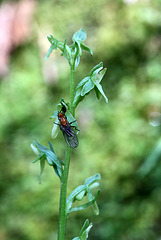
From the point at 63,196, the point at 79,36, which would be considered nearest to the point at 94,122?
the point at 79,36

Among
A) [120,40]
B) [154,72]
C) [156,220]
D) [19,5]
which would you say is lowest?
[156,220]

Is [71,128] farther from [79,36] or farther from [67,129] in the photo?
[79,36]

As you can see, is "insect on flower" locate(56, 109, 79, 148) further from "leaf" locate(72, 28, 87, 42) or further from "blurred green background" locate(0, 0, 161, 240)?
"blurred green background" locate(0, 0, 161, 240)

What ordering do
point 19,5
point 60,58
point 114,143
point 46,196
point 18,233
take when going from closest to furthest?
point 18,233 < point 46,196 < point 114,143 < point 60,58 < point 19,5

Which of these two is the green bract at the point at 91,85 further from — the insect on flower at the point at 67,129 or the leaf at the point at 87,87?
the insect on flower at the point at 67,129

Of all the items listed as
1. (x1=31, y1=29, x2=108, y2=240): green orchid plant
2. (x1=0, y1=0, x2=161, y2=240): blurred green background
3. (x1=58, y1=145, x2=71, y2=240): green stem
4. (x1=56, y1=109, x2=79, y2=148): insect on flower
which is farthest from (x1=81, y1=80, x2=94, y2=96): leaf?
(x1=0, y1=0, x2=161, y2=240): blurred green background

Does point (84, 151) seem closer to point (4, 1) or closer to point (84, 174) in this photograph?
point (84, 174)

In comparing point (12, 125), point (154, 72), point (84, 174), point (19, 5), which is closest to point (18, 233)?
point (84, 174)

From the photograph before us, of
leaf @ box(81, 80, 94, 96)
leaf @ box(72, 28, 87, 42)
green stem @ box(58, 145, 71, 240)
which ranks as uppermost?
leaf @ box(72, 28, 87, 42)
